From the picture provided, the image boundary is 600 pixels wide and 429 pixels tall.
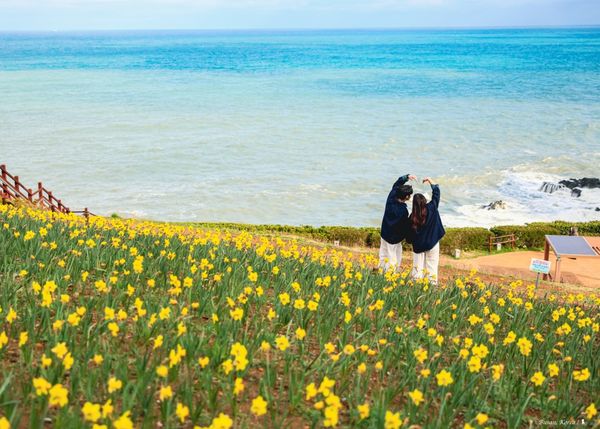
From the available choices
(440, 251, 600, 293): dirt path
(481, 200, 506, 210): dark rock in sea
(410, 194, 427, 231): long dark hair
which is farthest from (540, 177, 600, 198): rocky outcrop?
(410, 194, 427, 231): long dark hair

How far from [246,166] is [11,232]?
34.3 meters

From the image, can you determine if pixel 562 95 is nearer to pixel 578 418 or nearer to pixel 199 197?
pixel 199 197

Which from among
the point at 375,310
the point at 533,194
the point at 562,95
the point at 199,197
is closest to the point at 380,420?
the point at 375,310

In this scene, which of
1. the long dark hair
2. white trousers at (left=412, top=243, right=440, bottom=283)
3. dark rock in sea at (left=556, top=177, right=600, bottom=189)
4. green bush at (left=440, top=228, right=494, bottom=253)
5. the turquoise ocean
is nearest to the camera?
the long dark hair

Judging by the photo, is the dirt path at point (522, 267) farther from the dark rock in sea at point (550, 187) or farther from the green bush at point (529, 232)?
the dark rock in sea at point (550, 187)

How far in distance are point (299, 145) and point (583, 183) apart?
67.6 feet

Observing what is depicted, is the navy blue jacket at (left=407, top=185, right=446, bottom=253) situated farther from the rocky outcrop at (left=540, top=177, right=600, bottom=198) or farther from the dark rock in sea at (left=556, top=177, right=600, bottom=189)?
the dark rock in sea at (left=556, top=177, right=600, bottom=189)

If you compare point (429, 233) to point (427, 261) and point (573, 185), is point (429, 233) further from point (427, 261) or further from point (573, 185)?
point (573, 185)

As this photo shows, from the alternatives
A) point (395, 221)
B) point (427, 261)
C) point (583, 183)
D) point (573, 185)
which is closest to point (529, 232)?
point (573, 185)

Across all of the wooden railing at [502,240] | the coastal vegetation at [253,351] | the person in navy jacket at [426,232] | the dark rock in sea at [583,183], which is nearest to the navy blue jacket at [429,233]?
the person in navy jacket at [426,232]

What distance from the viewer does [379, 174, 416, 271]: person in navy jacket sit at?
9.62 meters

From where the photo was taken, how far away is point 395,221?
9.84 m

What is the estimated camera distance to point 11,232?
8078mm

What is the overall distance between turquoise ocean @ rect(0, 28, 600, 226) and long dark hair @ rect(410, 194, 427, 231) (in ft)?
71.5
